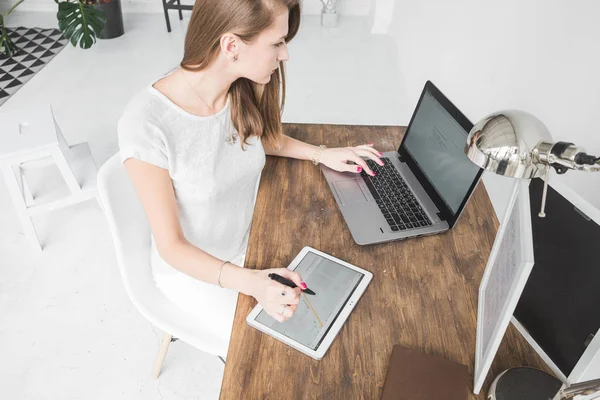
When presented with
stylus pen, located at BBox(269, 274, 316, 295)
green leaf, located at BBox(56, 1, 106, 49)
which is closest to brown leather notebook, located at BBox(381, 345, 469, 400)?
stylus pen, located at BBox(269, 274, 316, 295)

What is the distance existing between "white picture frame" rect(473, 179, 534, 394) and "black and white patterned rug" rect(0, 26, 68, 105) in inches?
129

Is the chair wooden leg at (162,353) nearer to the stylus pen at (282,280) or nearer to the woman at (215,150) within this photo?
the woman at (215,150)

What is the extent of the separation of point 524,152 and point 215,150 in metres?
0.75

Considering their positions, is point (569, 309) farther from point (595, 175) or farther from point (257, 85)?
point (257, 85)

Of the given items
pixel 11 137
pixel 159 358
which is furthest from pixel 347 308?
pixel 11 137

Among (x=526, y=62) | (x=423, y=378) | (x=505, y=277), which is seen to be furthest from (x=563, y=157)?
(x=526, y=62)

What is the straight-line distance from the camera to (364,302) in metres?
0.93

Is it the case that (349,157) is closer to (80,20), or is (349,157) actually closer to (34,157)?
(34,157)

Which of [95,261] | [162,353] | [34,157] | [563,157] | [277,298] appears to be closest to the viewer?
[563,157]

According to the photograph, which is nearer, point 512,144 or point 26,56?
point 512,144

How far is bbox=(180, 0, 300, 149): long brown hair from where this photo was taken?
3.01 ft

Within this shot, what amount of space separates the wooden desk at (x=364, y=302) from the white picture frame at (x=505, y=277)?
6cm

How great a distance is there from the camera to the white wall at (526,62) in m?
1.03

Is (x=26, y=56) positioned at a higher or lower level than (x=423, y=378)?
lower
